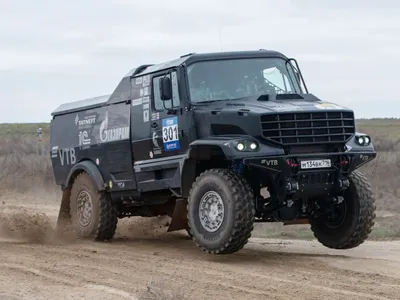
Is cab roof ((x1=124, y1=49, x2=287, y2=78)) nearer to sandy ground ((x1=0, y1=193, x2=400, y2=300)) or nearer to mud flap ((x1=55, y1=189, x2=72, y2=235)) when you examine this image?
sandy ground ((x1=0, y1=193, x2=400, y2=300))

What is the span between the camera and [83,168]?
14.1m

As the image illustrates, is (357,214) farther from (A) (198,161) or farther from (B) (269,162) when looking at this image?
(A) (198,161)

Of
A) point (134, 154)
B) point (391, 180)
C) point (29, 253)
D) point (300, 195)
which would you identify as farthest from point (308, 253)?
point (391, 180)

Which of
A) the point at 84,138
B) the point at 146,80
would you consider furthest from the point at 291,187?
the point at 84,138

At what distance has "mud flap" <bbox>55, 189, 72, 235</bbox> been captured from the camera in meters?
14.6

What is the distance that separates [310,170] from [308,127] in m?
0.62

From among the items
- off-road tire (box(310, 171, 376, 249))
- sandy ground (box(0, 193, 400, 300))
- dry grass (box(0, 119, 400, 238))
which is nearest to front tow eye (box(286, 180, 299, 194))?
sandy ground (box(0, 193, 400, 300))

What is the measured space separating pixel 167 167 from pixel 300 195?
2.34m

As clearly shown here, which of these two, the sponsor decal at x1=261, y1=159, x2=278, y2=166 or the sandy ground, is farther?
the sponsor decal at x1=261, y1=159, x2=278, y2=166

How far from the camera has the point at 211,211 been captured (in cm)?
1091

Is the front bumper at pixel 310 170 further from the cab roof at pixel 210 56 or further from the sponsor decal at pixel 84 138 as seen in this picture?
the sponsor decal at pixel 84 138

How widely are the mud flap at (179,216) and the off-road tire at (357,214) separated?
2.42 meters

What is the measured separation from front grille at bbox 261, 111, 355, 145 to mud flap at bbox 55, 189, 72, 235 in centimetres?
547

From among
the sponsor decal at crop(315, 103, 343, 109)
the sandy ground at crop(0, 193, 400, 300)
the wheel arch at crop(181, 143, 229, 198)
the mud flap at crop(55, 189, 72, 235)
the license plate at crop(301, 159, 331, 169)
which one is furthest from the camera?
the mud flap at crop(55, 189, 72, 235)
